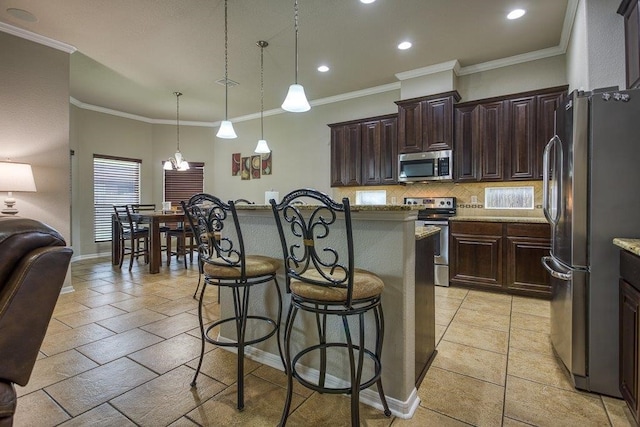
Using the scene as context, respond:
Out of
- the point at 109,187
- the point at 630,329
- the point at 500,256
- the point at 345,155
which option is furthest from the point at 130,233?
the point at 630,329

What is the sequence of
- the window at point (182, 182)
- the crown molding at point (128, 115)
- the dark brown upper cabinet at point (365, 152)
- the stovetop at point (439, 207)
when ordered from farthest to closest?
1. the window at point (182, 182)
2. the crown molding at point (128, 115)
3. the dark brown upper cabinet at point (365, 152)
4. the stovetop at point (439, 207)

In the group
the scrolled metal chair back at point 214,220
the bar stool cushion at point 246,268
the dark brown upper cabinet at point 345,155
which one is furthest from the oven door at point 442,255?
the scrolled metal chair back at point 214,220

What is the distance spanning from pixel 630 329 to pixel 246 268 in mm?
2014

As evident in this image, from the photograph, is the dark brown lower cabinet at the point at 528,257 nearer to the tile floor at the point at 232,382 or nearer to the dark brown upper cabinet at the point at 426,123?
the tile floor at the point at 232,382

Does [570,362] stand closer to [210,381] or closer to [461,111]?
[210,381]

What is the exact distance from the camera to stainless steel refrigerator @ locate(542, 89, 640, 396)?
1725mm

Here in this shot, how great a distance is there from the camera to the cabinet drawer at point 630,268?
4.88ft

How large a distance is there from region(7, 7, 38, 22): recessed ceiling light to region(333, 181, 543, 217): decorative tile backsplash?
14.9ft

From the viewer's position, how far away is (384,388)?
5.54ft

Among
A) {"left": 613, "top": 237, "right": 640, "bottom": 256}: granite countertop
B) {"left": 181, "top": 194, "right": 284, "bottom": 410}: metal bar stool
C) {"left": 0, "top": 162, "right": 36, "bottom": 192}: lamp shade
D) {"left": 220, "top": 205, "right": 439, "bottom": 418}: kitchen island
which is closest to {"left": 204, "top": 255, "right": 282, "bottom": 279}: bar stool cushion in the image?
{"left": 181, "top": 194, "right": 284, "bottom": 410}: metal bar stool

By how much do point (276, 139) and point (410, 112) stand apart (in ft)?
9.44

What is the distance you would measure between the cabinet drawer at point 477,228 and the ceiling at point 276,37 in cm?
212

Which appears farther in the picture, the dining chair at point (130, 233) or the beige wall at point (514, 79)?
the dining chair at point (130, 233)

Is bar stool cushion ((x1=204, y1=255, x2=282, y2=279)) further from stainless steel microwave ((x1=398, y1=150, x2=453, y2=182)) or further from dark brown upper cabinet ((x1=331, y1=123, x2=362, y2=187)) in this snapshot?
dark brown upper cabinet ((x1=331, y1=123, x2=362, y2=187))
